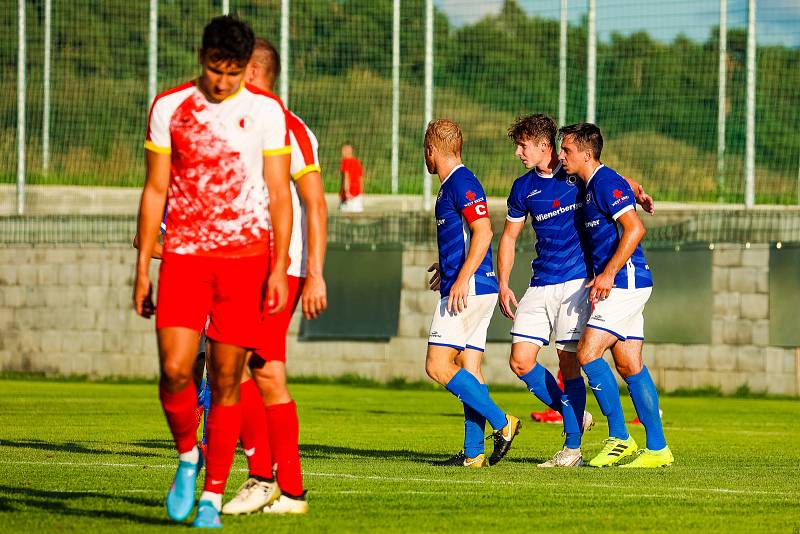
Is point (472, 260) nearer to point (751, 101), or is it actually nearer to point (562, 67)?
point (751, 101)

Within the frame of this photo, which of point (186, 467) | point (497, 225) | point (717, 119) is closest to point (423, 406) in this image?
point (497, 225)

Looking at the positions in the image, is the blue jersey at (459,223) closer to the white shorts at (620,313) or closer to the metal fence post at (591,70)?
the white shorts at (620,313)

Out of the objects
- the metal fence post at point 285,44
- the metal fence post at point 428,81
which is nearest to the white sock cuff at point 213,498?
the metal fence post at point 428,81

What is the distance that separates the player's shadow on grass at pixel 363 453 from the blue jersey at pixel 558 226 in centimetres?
143

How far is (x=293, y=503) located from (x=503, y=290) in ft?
12.2

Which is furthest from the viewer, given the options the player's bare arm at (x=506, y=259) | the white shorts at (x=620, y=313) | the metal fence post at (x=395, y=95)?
the metal fence post at (x=395, y=95)

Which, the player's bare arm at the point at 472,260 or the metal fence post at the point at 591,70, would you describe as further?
the metal fence post at the point at 591,70

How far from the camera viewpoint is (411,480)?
800 centimetres

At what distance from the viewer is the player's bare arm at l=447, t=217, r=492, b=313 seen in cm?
892

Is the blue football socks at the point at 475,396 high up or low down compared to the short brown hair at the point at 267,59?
A: down

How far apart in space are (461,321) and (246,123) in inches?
135

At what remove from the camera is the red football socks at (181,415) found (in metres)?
6.20

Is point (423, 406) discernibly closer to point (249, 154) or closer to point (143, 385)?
point (143, 385)

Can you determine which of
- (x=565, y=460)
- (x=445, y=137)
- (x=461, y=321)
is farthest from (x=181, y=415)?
(x=565, y=460)
